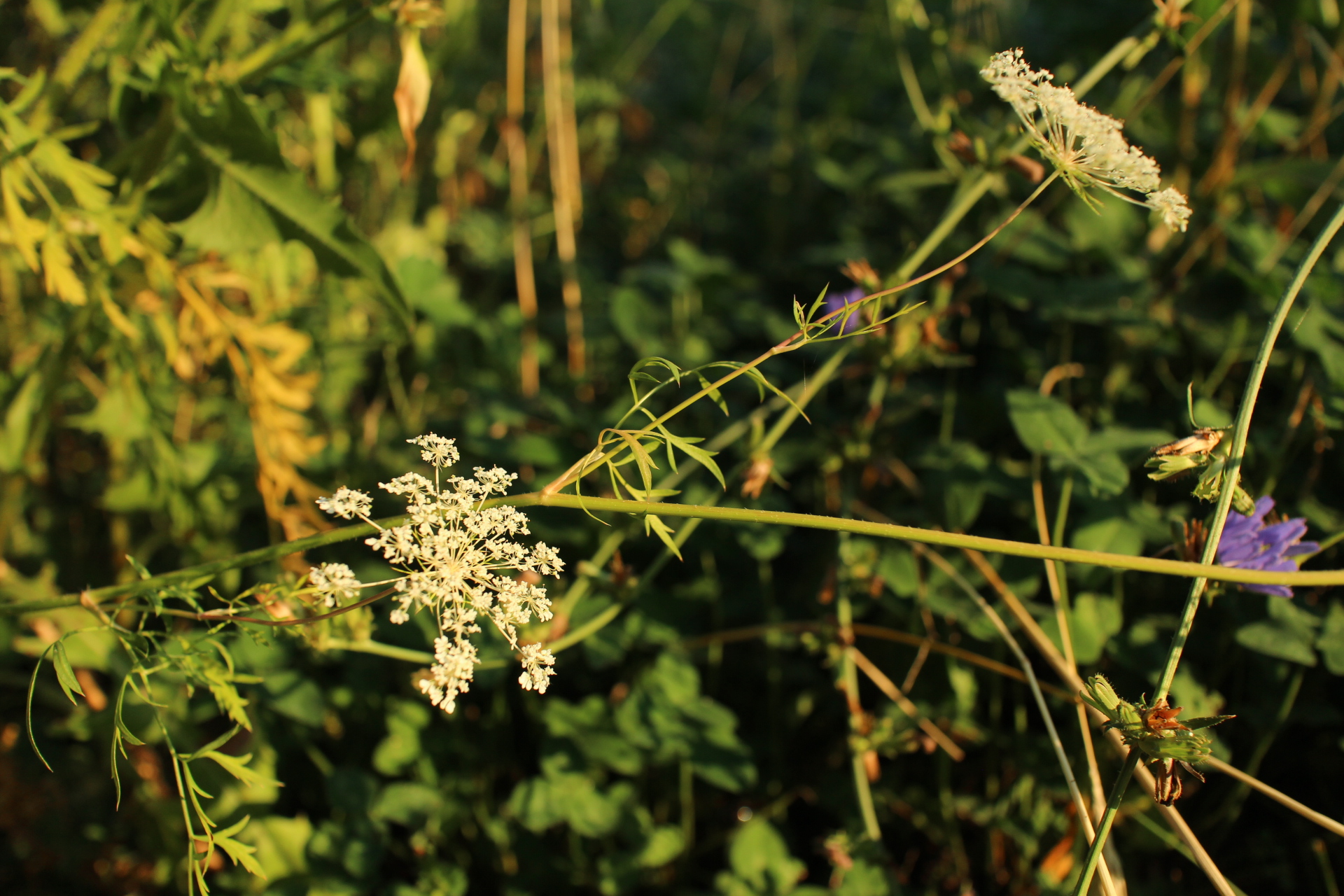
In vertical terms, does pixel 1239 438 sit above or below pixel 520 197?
below

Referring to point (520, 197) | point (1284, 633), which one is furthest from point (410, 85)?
point (1284, 633)

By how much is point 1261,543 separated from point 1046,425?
0.33 m

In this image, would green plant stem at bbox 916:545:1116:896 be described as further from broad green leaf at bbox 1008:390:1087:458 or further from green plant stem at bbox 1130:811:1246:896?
broad green leaf at bbox 1008:390:1087:458

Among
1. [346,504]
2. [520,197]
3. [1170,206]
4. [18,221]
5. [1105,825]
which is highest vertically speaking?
[520,197]

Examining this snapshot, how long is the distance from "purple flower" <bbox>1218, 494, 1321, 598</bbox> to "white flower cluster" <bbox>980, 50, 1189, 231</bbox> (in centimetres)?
35

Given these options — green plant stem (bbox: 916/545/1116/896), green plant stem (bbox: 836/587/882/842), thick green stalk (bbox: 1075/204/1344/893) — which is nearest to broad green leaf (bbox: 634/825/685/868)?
green plant stem (bbox: 836/587/882/842)

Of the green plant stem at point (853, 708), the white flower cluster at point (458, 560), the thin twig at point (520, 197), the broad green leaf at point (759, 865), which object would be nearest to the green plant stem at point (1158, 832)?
the green plant stem at point (853, 708)

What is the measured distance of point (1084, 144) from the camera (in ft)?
2.81

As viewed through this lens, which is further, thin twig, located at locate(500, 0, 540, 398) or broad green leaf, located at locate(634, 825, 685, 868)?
thin twig, located at locate(500, 0, 540, 398)

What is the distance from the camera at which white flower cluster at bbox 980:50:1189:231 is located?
2.72ft

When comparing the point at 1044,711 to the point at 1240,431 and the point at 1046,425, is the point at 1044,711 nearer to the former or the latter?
the point at 1240,431

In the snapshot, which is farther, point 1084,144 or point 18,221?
point 18,221

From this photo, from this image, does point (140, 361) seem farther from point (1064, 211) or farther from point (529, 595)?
point (1064, 211)

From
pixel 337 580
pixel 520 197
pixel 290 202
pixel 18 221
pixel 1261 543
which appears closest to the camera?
pixel 337 580
